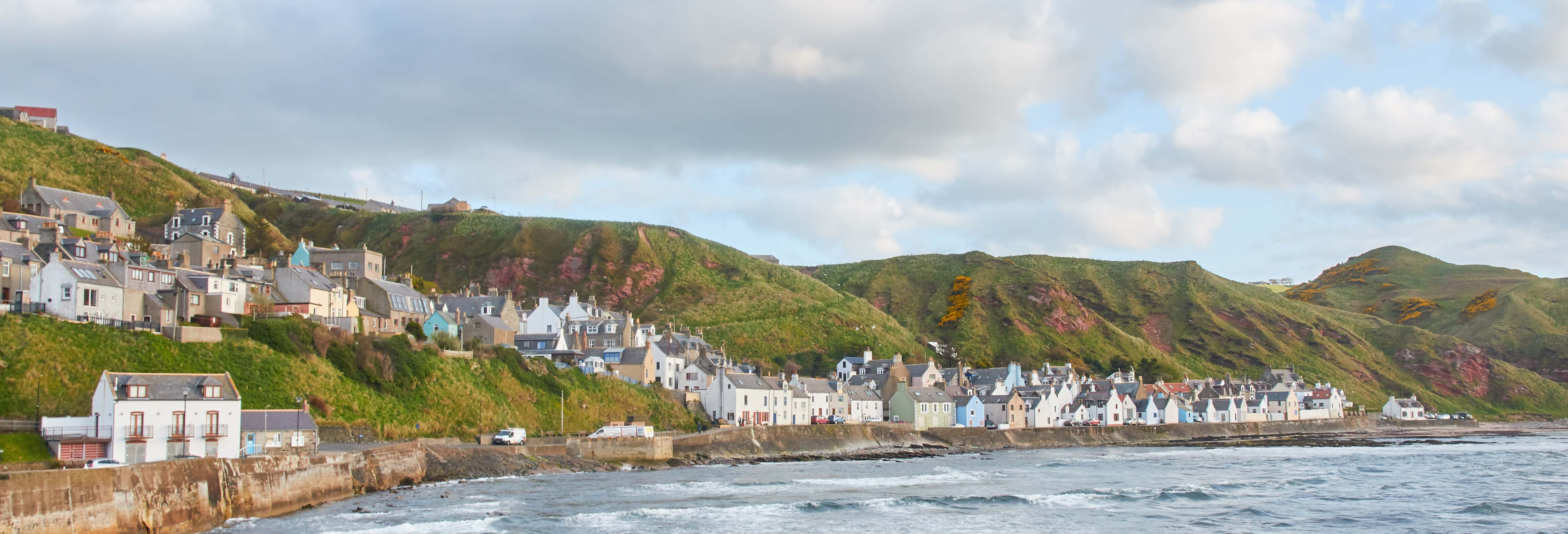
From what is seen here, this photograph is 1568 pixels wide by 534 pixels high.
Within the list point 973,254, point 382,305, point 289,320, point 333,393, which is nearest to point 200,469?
point 333,393

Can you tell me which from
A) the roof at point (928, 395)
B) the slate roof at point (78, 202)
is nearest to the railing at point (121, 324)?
the slate roof at point (78, 202)

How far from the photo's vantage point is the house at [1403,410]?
119 m

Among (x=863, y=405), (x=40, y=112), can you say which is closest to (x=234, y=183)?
(x=40, y=112)

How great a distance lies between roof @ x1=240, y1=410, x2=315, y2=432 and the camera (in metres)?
39.9

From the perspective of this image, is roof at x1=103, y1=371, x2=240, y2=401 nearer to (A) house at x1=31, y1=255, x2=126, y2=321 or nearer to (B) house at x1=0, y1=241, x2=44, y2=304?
(A) house at x1=31, y1=255, x2=126, y2=321

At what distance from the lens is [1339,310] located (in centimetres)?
17262

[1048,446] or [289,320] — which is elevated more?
[289,320]

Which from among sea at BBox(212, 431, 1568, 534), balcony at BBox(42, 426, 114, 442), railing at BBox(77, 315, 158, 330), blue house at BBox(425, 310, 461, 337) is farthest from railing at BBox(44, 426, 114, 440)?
blue house at BBox(425, 310, 461, 337)

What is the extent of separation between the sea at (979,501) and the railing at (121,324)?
49.4 ft

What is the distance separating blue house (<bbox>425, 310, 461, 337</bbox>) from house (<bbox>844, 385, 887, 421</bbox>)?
2918 centimetres

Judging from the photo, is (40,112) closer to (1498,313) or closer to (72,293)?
(72,293)

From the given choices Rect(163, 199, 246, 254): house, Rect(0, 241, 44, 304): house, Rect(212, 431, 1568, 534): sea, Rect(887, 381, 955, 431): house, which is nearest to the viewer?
Rect(212, 431, 1568, 534): sea

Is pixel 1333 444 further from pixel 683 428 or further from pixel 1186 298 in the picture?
pixel 1186 298

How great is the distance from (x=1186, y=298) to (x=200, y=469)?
440ft
